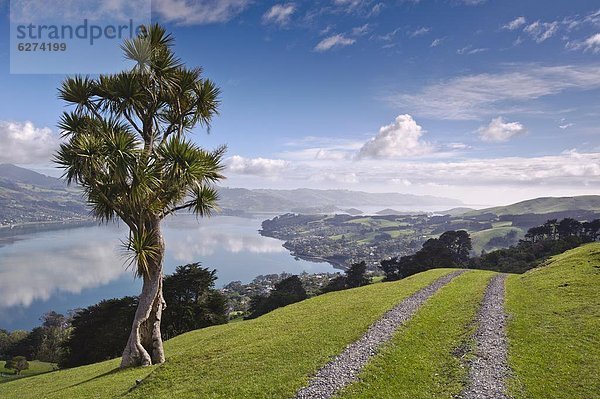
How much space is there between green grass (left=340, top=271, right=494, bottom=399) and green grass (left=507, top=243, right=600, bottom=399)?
2013 mm

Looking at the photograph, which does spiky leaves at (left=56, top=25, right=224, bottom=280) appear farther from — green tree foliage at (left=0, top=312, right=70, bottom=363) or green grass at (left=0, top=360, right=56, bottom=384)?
green tree foliage at (left=0, top=312, right=70, bottom=363)

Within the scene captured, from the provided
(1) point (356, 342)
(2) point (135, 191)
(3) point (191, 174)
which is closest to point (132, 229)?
(2) point (135, 191)

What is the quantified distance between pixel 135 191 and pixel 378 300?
18136 millimetres

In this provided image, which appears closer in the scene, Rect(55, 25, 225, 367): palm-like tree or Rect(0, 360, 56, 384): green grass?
Rect(55, 25, 225, 367): palm-like tree

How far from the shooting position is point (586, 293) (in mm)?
21891

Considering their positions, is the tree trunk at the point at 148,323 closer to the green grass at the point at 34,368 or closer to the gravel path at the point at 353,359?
the gravel path at the point at 353,359

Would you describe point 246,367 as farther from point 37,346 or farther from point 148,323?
point 37,346

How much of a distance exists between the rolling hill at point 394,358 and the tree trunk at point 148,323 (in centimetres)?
81

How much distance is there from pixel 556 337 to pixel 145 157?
2068 centimetres

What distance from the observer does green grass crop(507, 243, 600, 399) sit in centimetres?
1109

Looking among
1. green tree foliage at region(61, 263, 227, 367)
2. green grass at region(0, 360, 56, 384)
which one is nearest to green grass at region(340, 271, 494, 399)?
green tree foliage at region(61, 263, 227, 367)

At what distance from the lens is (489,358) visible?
1347cm

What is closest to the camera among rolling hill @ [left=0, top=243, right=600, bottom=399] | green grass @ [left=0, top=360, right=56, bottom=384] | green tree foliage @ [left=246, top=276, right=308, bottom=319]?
rolling hill @ [left=0, top=243, right=600, bottom=399]

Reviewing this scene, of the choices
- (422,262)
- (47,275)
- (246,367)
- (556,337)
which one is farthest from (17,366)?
(47,275)
